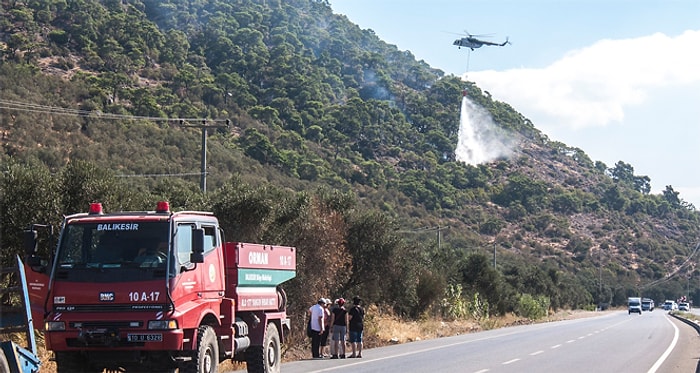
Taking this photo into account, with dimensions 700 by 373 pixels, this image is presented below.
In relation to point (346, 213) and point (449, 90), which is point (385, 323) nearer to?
point (346, 213)

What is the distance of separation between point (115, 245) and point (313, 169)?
88.0 metres

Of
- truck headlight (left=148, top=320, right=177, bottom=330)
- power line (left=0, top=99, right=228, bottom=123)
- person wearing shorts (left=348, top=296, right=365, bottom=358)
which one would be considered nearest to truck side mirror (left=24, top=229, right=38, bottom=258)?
truck headlight (left=148, top=320, right=177, bottom=330)

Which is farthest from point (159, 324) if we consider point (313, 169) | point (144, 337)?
point (313, 169)

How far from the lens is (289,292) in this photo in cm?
2647

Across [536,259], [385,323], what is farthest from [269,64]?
[385,323]

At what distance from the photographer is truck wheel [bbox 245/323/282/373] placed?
1677cm

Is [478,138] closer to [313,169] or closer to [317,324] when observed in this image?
[313,169]

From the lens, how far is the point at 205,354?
13992mm

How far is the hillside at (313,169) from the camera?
28047 mm

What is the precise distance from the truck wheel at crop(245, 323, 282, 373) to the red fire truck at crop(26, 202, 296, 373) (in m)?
2.40

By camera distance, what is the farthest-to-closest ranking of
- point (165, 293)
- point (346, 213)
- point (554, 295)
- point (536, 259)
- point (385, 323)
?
point (536, 259)
point (554, 295)
point (385, 323)
point (346, 213)
point (165, 293)

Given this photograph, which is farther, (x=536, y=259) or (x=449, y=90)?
(x=449, y=90)

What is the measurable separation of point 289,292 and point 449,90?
16364 cm

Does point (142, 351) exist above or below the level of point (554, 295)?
above
